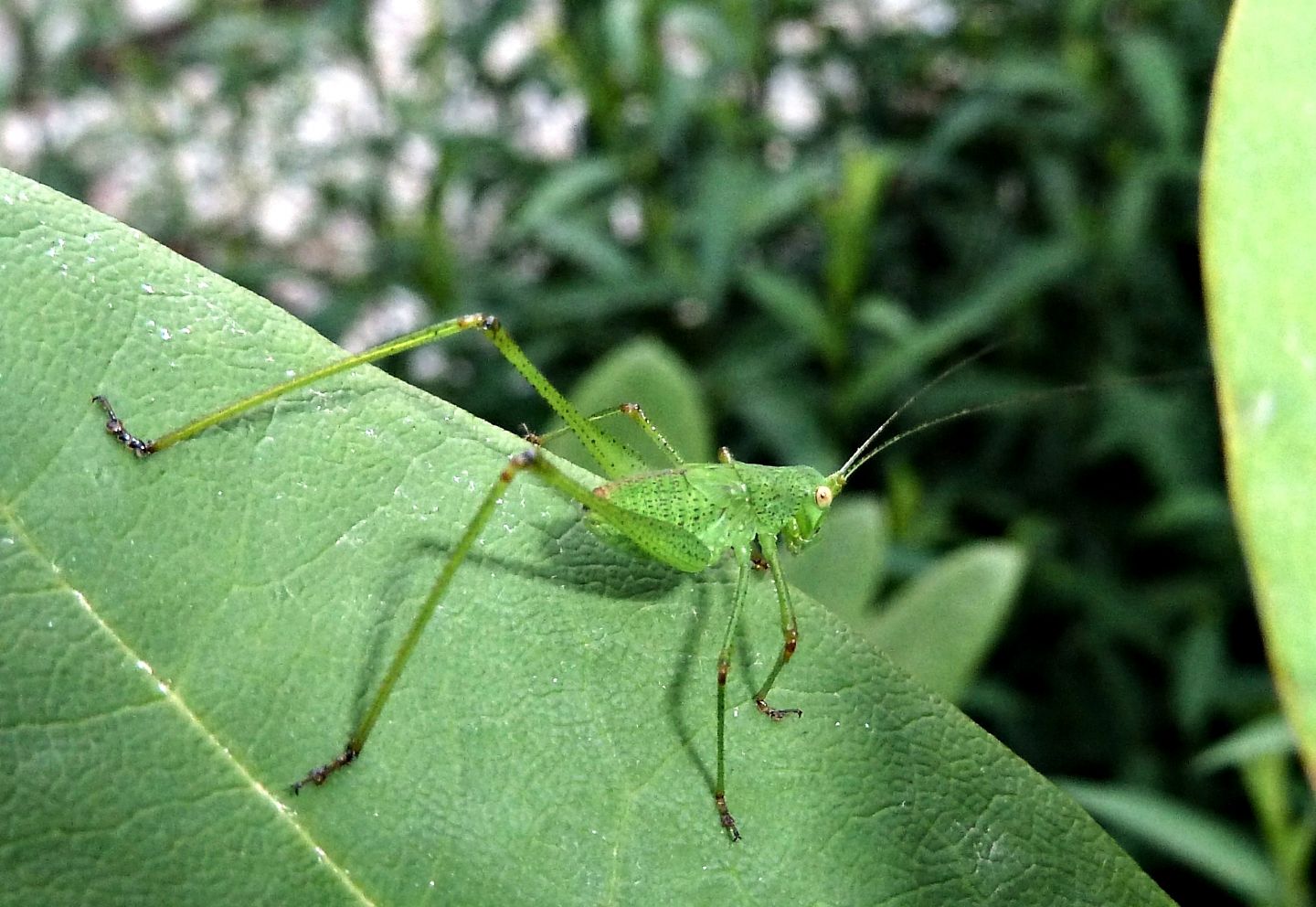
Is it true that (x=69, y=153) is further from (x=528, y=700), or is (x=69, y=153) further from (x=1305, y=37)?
(x=1305, y=37)

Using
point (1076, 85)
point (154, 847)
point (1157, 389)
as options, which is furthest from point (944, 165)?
point (154, 847)

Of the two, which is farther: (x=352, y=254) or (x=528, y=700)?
(x=352, y=254)

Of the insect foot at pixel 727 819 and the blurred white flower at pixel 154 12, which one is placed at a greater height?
the insect foot at pixel 727 819

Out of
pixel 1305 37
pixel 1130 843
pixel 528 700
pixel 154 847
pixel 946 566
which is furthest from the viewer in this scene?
pixel 1130 843

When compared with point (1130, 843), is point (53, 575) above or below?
above

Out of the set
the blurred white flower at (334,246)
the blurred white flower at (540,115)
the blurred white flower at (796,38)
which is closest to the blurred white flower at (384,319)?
the blurred white flower at (334,246)

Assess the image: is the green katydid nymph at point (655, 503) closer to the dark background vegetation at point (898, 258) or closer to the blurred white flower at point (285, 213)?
the dark background vegetation at point (898, 258)

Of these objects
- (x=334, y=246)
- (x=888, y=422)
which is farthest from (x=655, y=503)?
(x=334, y=246)

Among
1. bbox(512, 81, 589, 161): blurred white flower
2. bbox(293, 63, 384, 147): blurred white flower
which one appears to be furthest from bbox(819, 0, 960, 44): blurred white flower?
bbox(293, 63, 384, 147): blurred white flower
